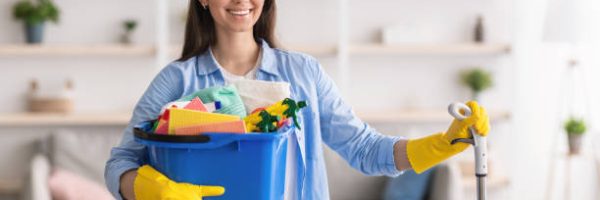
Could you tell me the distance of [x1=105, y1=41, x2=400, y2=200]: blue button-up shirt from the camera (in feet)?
6.01

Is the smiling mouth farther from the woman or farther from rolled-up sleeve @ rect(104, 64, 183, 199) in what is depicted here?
rolled-up sleeve @ rect(104, 64, 183, 199)

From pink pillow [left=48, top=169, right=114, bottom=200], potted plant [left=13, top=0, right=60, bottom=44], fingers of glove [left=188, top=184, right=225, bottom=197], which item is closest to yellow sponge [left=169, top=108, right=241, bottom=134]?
fingers of glove [left=188, top=184, right=225, bottom=197]

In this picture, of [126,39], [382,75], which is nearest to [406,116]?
[382,75]

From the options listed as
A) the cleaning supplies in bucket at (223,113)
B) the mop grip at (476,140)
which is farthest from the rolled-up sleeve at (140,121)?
the mop grip at (476,140)

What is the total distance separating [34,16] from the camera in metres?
4.54

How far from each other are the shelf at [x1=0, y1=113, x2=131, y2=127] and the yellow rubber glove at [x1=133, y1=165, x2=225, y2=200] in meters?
2.96

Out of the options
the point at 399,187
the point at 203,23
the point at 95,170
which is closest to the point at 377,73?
the point at 399,187

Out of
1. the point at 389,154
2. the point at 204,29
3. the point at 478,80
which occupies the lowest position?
the point at 478,80

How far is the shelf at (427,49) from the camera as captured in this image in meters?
4.73

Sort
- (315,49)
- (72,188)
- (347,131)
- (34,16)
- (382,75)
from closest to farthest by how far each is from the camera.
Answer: (347,131), (72,188), (34,16), (315,49), (382,75)

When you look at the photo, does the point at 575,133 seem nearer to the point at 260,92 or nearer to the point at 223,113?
the point at 260,92

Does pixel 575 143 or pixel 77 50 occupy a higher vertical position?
pixel 77 50

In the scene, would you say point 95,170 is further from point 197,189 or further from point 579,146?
point 197,189

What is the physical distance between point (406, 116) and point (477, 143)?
3028mm
